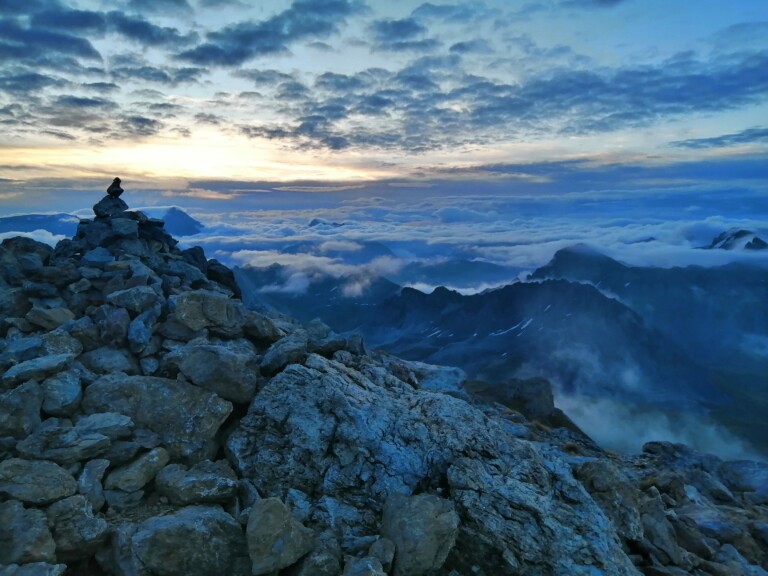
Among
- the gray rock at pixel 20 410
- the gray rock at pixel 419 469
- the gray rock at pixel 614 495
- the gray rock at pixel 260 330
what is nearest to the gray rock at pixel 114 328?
the gray rock at pixel 20 410

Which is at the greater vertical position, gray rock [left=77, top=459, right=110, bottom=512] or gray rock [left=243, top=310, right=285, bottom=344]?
gray rock [left=243, top=310, right=285, bottom=344]

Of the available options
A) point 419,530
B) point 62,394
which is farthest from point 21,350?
point 419,530

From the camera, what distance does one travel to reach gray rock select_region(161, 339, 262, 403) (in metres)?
20.3

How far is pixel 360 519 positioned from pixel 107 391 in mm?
10376

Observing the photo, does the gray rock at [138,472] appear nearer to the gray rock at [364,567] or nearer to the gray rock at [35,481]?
the gray rock at [35,481]

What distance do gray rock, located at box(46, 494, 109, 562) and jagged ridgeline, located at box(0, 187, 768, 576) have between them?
0.04m

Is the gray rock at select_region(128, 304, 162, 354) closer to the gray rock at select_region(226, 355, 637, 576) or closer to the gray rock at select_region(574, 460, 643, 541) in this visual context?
the gray rock at select_region(226, 355, 637, 576)

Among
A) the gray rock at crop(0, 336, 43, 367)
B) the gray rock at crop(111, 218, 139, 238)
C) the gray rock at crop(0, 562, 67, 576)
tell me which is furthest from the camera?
the gray rock at crop(111, 218, 139, 238)

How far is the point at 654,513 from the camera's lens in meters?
21.9

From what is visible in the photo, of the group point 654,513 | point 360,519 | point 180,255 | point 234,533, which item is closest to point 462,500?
point 360,519

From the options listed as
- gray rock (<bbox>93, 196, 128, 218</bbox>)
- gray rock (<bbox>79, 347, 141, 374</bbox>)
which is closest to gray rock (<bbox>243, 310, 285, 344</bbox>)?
gray rock (<bbox>79, 347, 141, 374</bbox>)

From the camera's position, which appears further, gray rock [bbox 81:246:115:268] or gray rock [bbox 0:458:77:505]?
gray rock [bbox 81:246:115:268]

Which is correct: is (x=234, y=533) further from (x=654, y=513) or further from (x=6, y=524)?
(x=654, y=513)

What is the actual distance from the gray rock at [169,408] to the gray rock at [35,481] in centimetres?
340
